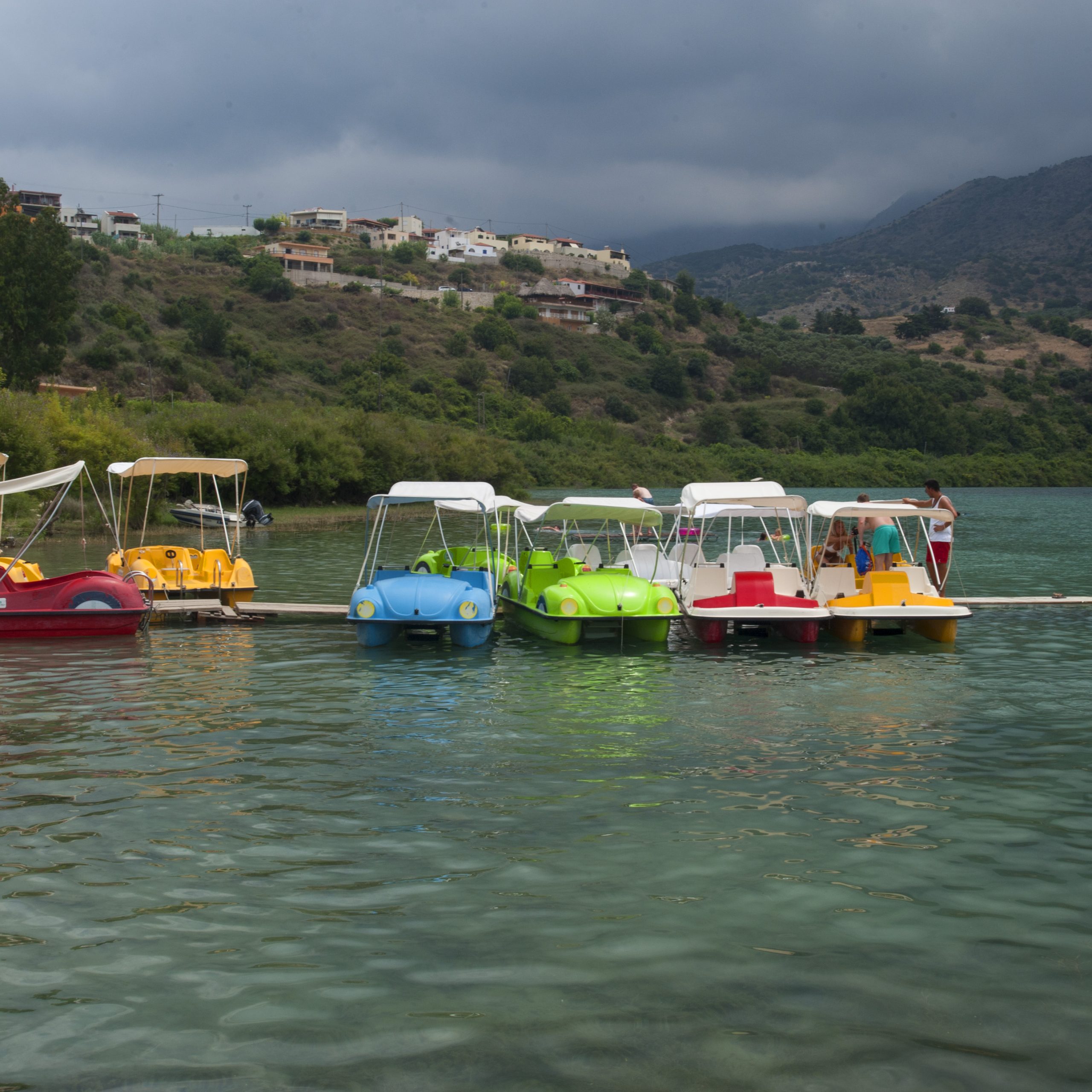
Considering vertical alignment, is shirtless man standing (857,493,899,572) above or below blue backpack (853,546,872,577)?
above

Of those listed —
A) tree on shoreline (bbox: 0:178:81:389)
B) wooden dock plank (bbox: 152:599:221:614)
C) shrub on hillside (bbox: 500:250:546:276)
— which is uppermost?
shrub on hillside (bbox: 500:250:546:276)

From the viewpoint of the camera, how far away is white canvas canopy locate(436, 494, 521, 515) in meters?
18.8

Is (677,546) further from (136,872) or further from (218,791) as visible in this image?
(136,872)

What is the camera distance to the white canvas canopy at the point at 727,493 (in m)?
17.6

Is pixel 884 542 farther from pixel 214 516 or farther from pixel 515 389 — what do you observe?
pixel 515 389

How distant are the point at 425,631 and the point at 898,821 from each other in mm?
9904

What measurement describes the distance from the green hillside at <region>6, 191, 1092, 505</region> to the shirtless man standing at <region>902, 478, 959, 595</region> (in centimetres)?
3624

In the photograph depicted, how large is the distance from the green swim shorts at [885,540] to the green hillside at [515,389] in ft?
120

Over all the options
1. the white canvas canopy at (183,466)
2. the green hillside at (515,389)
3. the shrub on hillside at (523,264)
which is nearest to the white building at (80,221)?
the green hillside at (515,389)

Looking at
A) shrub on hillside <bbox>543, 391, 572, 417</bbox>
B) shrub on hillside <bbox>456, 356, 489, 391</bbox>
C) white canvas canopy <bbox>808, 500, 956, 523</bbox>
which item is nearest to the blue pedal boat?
white canvas canopy <bbox>808, 500, 956, 523</bbox>

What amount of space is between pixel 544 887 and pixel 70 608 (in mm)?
12388

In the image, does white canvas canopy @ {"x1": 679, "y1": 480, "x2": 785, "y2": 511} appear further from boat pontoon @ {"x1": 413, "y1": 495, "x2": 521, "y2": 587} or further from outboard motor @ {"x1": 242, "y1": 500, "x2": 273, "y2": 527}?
outboard motor @ {"x1": 242, "y1": 500, "x2": 273, "y2": 527}

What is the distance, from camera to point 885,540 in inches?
712

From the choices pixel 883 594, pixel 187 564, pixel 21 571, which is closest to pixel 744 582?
pixel 883 594
